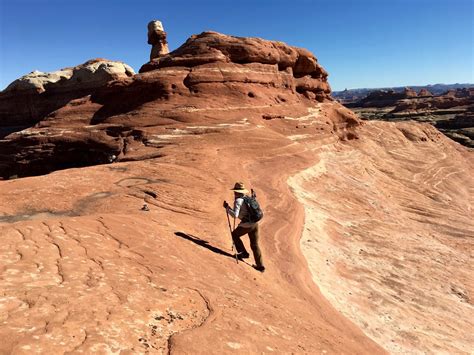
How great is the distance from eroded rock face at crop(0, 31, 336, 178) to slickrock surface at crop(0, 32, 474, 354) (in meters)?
0.12

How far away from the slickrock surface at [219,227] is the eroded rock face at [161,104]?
122 millimetres

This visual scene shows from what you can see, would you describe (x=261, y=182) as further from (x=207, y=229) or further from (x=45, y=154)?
(x=45, y=154)

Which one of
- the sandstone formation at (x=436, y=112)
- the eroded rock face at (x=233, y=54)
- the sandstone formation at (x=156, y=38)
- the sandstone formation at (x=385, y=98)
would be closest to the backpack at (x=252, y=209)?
the eroded rock face at (x=233, y=54)

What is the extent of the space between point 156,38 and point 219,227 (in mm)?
28285

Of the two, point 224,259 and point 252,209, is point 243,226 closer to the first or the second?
point 252,209

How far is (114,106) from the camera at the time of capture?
2528 cm

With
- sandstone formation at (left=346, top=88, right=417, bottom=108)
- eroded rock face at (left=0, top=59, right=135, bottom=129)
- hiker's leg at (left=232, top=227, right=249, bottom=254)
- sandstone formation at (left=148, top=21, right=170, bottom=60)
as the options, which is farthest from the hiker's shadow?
sandstone formation at (left=346, top=88, right=417, bottom=108)

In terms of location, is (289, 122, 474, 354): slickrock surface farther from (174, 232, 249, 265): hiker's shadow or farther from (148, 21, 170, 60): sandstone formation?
(148, 21, 170, 60): sandstone formation

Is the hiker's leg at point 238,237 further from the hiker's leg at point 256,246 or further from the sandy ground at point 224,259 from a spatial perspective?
the sandy ground at point 224,259

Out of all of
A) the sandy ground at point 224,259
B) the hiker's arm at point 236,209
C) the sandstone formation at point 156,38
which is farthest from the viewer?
the sandstone formation at point 156,38

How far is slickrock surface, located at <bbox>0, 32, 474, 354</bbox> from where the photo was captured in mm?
5098

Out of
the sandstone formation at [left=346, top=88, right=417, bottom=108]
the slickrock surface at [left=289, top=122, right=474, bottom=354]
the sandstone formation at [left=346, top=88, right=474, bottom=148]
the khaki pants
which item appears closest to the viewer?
the khaki pants

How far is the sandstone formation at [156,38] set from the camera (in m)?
34.1

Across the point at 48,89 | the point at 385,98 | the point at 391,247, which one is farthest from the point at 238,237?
the point at 385,98
